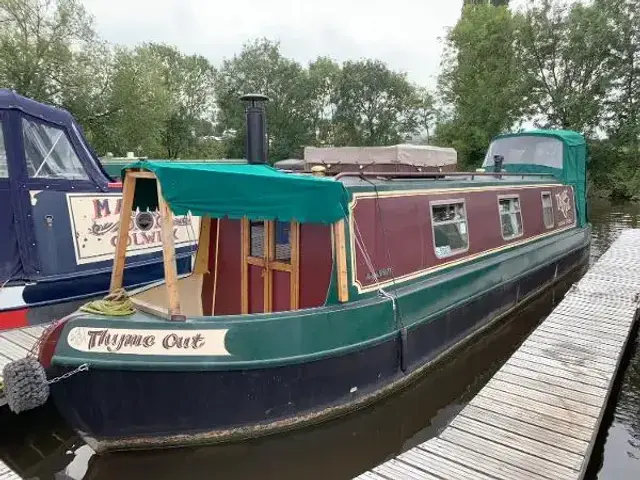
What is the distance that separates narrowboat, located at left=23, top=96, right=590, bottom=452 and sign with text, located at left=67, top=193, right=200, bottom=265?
5.55ft

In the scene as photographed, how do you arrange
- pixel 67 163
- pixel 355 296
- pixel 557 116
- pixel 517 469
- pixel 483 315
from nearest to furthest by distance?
1. pixel 517 469
2. pixel 355 296
3. pixel 67 163
4. pixel 483 315
5. pixel 557 116

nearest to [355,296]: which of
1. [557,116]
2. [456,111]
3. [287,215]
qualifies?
[287,215]

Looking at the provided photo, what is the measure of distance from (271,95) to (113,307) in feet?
104

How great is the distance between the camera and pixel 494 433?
4.07 metres

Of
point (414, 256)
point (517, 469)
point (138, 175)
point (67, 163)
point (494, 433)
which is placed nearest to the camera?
point (517, 469)

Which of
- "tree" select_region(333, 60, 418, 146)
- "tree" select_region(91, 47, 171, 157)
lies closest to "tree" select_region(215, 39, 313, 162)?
"tree" select_region(333, 60, 418, 146)

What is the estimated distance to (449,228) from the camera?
6453mm

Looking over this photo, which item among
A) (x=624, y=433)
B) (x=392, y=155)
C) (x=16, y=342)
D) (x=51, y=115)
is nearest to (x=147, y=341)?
(x=16, y=342)

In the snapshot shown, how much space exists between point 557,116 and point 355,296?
2402 cm

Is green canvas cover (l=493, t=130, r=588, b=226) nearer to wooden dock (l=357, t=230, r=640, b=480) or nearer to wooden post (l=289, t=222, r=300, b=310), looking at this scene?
wooden dock (l=357, t=230, r=640, b=480)

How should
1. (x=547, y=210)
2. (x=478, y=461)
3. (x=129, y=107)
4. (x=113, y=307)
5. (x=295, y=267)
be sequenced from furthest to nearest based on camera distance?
(x=129, y=107) → (x=547, y=210) → (x=295, y=267) → (x=113, y=307) → (x=478, y=461)

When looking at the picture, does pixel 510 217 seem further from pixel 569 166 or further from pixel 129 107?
pixel 129 107

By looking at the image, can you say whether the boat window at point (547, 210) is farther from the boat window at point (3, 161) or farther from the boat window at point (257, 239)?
the boat window at point (3, 161)

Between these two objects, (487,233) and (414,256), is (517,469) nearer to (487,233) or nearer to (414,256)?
(414,256)
